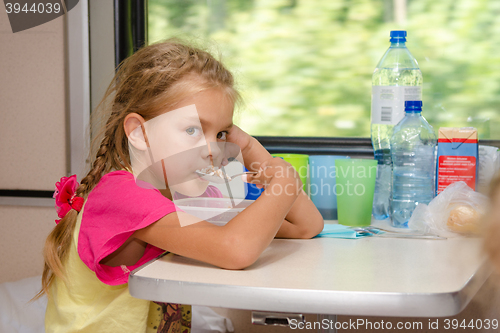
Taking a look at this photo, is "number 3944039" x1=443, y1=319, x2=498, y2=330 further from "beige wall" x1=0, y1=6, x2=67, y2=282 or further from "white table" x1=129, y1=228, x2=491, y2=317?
"beige wall" x1=0, y1=6, x2=67, y2=282

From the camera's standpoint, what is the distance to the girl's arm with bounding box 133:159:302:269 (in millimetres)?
646

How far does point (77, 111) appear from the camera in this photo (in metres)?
1.50

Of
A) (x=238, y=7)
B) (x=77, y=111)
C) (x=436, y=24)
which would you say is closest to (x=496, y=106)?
(x=436, y=24)

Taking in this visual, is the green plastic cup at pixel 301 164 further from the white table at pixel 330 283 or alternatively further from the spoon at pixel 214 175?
the white table at pixel 330 283

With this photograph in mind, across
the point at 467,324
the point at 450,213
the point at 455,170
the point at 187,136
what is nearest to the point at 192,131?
the point at 187,136

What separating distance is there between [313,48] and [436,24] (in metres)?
0.41

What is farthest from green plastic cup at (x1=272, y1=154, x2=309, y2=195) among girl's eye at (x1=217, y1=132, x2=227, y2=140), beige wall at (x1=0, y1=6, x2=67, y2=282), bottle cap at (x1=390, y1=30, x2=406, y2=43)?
beige wall at (x1=0, y1=6, x2=67, y2=282)

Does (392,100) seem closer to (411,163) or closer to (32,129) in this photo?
(411,163)

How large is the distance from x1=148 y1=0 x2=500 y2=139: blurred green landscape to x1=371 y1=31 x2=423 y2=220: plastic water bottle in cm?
6

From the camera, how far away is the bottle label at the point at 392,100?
1.23 m

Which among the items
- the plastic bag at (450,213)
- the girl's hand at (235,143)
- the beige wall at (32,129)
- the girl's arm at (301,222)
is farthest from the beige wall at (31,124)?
the plastic bag at (450,213)

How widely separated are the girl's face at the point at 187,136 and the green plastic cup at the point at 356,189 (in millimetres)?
373

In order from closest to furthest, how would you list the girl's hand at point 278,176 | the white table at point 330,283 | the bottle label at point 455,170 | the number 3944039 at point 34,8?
the white table at point 330,283 → the girl's hand at point 278,176 → the bottle label at point 455,170 → the number 3944039 at point 34,8

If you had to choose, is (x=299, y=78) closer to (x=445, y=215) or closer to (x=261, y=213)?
(x=445, y=215)
